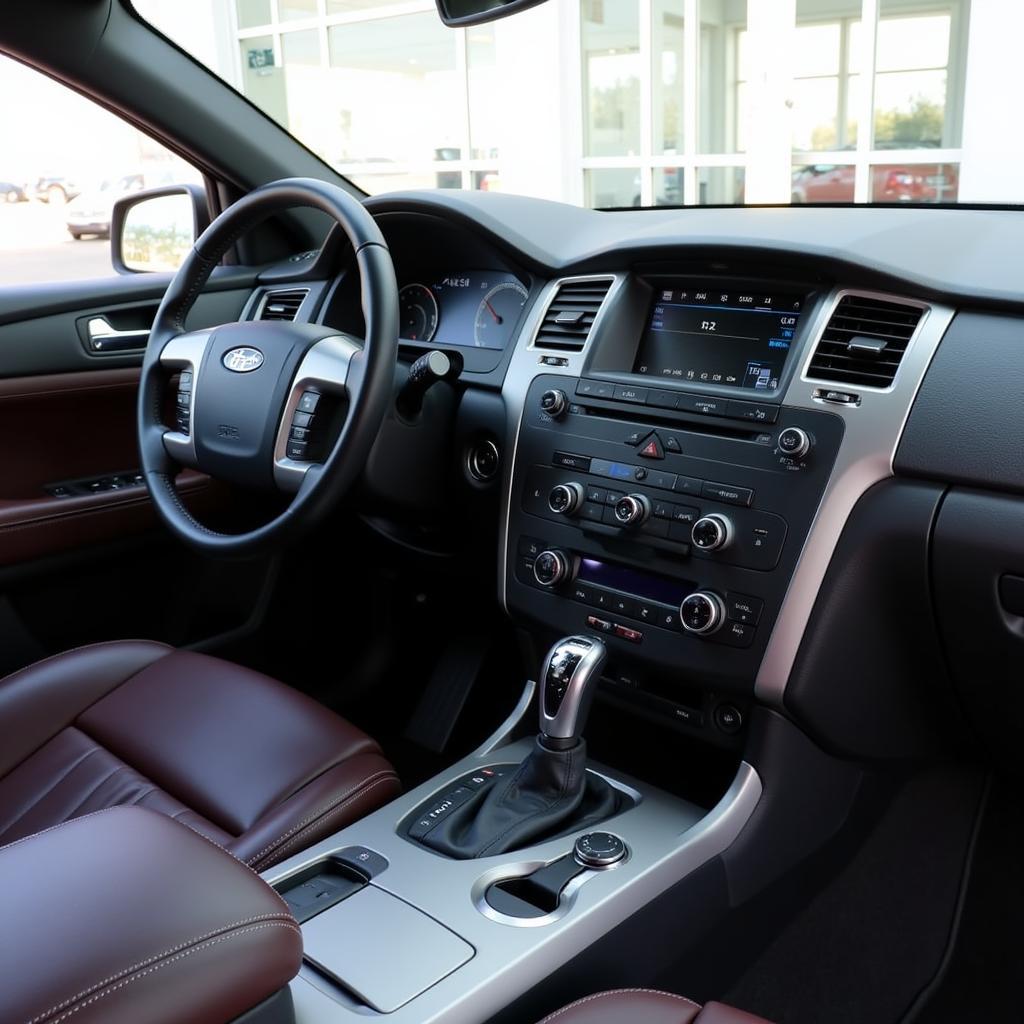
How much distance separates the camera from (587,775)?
164 cm

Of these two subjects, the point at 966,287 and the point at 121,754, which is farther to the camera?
the point at 121,754

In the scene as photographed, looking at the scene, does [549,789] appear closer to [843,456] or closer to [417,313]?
[843,456]

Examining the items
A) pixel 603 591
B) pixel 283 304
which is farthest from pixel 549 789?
pixel 283 304

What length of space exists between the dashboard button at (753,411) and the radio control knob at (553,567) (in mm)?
340

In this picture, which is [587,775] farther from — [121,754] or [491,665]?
[121,754]

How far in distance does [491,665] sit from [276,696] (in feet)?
2.00

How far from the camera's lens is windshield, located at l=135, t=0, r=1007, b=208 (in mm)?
5348

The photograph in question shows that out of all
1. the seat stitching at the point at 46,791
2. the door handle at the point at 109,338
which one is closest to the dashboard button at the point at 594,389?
the seat stitching at the point at 46,791

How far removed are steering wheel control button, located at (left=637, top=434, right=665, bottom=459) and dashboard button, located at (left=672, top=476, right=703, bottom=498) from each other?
46 mm

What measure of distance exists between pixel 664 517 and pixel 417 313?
73cm

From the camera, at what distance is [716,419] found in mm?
1509

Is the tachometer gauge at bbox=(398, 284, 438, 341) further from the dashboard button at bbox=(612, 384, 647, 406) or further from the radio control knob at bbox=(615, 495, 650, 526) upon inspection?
the radio control knob at bbox=(615, 495, 650, 526)

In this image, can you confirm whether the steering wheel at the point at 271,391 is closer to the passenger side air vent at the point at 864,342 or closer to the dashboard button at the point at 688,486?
the dashboard button at the point at 688,486

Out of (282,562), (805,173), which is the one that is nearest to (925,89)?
(805,173)
